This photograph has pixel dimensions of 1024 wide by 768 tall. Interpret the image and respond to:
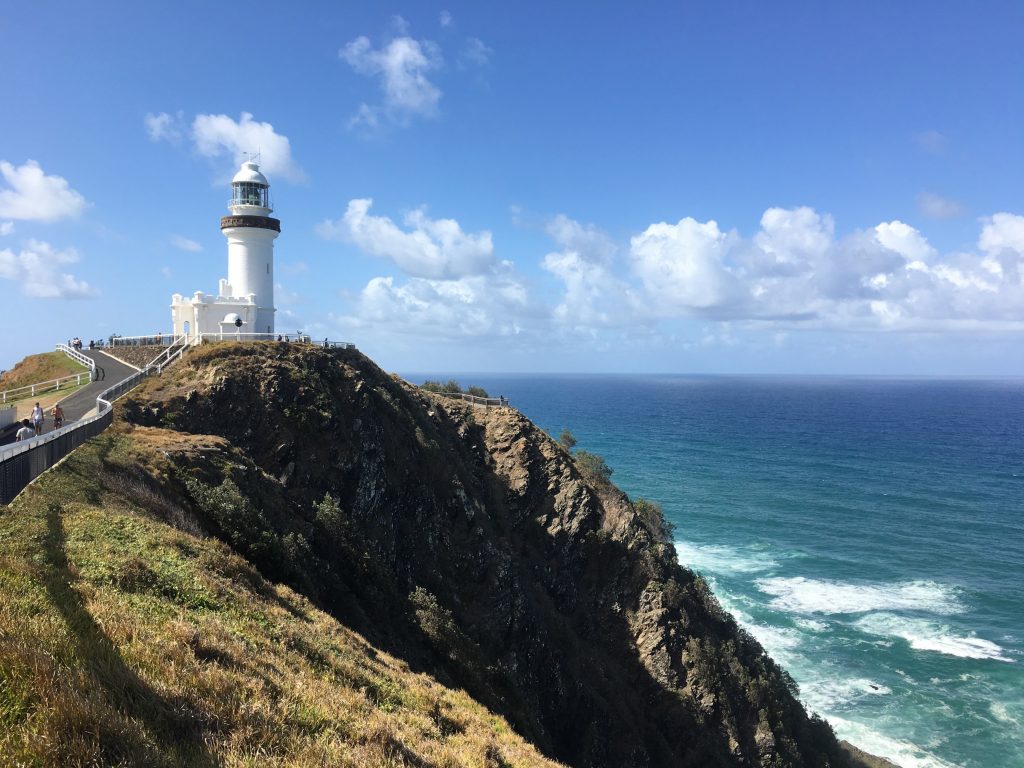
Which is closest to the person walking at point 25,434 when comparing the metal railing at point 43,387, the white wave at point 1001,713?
the metal railing at point 43,387

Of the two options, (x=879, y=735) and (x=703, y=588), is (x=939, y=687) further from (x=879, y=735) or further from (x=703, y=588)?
(x=703, y=588)

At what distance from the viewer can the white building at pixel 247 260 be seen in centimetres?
4259

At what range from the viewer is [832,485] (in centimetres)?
8581

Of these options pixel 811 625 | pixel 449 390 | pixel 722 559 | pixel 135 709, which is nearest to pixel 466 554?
pixel 449 390

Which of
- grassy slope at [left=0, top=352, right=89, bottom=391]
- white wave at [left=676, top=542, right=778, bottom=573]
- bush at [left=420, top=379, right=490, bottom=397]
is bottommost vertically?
white wave at [left=676, top=542, right=778, bottom=573]

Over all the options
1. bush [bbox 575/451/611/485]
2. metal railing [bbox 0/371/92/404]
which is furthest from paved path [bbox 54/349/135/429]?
bush [bbox 575/451/611/485]

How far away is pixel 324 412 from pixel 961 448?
126 metres

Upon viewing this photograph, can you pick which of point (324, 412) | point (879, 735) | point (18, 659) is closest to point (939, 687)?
point (879, 735)

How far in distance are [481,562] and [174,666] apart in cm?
2636

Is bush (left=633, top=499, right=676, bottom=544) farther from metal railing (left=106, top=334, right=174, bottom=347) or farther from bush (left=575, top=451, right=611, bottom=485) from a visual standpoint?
metal railing (left=106, top=334, right=174, bottom=347)

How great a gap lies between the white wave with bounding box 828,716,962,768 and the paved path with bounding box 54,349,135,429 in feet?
145

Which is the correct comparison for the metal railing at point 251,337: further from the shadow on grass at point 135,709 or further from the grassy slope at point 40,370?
the shadow on grass at point 135,709

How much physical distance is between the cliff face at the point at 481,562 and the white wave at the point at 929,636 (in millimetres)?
13512

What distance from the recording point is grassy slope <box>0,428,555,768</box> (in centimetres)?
609
